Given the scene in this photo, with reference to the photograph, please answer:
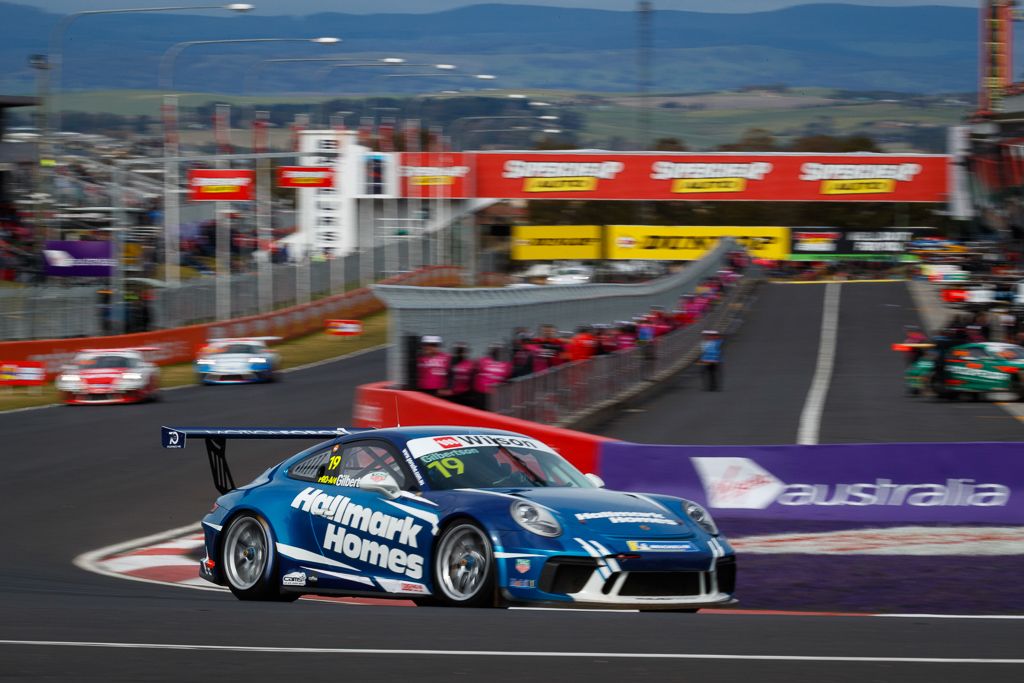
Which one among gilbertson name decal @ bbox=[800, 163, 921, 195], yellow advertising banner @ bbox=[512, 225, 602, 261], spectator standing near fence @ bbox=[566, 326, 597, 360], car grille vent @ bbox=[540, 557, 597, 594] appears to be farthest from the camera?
yellow advertising banner @ bbox=[512, 225, 602, 261]

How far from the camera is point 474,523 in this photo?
26.2 feet

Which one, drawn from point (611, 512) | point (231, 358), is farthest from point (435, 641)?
point (231, 358)

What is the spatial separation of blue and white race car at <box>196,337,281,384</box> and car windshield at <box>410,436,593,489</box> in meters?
24.9

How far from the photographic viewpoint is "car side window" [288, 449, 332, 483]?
9.10 meters

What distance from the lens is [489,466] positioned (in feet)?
28.5

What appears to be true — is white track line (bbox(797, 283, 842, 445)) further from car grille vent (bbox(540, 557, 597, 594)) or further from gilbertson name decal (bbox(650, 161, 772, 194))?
car grille vent (bbox(540, 557, 597, 594))

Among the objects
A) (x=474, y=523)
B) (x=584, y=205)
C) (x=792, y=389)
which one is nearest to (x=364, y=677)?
(x=474, y=523)

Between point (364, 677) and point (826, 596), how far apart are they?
201 inches

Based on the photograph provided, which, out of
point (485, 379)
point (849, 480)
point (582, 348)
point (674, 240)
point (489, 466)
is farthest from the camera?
point (674, 240)

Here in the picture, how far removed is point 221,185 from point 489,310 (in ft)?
63.1

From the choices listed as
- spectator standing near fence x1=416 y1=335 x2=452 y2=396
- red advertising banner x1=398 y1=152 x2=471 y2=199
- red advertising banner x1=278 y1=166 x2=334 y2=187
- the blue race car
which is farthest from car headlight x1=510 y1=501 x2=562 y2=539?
red advertising banner x1=398 y1=152 x2=471 y2=199

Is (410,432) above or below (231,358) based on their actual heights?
above

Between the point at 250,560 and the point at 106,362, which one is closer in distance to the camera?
the point at 250,560

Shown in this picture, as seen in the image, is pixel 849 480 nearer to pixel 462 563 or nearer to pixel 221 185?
pixel 462 563
